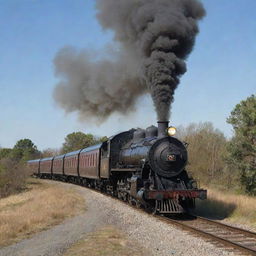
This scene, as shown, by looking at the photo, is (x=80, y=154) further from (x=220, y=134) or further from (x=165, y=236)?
(x=220, y=134)

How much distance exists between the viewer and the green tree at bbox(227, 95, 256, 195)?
27969 millimetres

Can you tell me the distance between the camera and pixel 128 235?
10.1m

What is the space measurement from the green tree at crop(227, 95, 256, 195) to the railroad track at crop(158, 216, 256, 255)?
1590cm

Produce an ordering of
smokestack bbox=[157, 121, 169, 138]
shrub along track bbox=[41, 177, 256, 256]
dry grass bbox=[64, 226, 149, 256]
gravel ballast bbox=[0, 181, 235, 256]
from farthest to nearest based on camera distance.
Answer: smokestack bbox=[157, 121, 169, 138] < shrub along track bbox=[41, 177, 256, 256] < gravel ballast bbox=[0, 181, 235, 256] < dry grass bbox=[64, 226, 149, 256]

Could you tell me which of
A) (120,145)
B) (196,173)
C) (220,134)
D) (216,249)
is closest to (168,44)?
(120,145)

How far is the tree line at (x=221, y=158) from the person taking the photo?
93.5 ft

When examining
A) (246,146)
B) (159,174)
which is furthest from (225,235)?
(246,146)

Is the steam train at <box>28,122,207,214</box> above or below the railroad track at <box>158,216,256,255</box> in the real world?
above

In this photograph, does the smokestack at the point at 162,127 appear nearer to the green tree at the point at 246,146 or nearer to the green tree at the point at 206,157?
the green tree at the point at 246,146

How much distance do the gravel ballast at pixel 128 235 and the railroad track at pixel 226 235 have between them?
311 millimetres

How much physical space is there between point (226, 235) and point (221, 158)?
824 inches

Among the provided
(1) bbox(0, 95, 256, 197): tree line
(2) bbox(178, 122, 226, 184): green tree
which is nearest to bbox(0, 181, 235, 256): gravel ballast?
(1) bbox(0, 95, 256, 197): tree line

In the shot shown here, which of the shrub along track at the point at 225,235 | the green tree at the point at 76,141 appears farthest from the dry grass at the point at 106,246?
the green tree at the point at 76,141

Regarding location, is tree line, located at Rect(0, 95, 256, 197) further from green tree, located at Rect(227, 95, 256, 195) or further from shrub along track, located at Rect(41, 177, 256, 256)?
shrub along track, located at Rect(41, 177, 256, 256)
